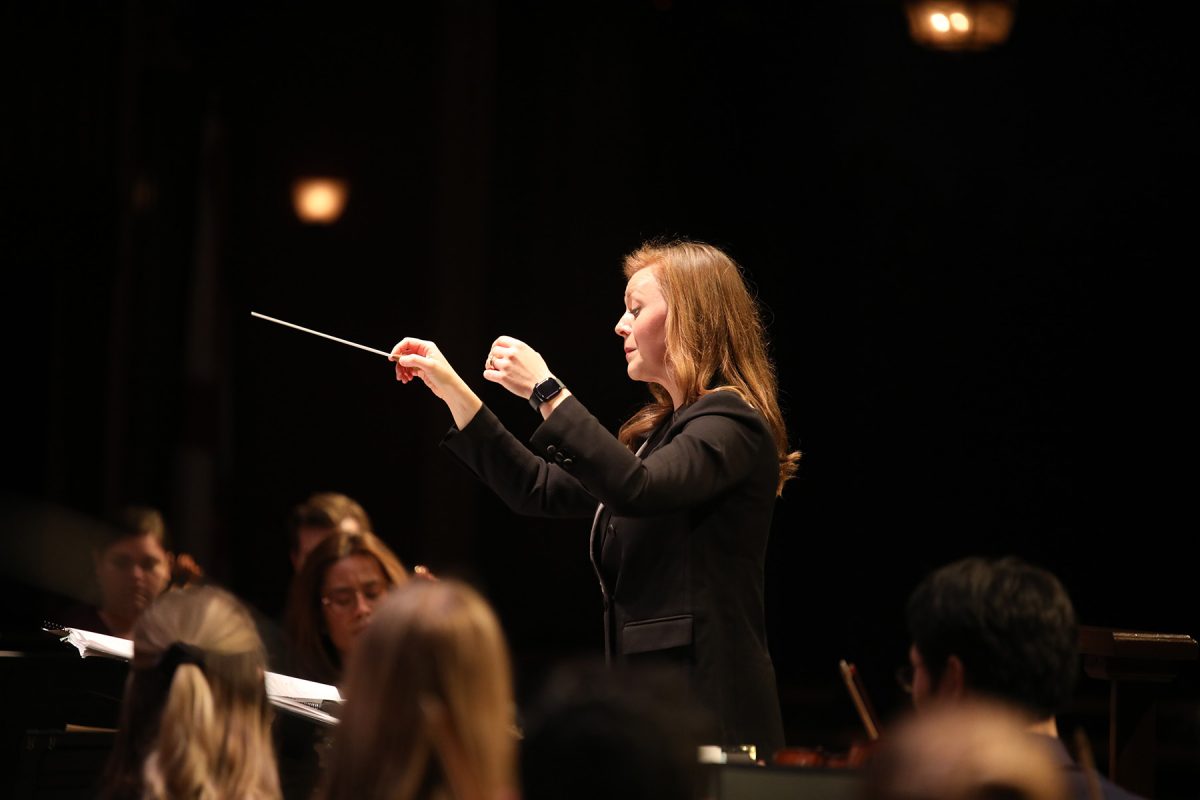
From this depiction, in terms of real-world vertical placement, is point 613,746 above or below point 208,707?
below

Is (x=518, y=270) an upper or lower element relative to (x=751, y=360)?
upper

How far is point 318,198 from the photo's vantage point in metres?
5.81

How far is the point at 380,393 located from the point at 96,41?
157 centimetres

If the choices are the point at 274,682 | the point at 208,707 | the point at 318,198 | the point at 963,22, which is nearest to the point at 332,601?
the point at 274,682

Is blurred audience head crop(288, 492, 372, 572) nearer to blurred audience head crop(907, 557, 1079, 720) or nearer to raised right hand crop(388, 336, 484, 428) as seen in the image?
raised right hand crop(388, 336, 484, 428)

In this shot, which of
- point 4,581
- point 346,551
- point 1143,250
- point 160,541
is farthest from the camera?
→ point 4,581

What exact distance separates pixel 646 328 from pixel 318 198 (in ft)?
11.5

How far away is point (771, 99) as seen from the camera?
545cm

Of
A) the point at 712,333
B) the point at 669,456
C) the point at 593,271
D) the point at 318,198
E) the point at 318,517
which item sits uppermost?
the point at 318,198

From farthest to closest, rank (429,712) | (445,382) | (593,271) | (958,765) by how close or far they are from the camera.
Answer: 1. (593,271)
2. (445,382)
3. (429,712)
4. (958,765)

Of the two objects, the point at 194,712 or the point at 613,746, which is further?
the point at 194,712

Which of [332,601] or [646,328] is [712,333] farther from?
[332,601]

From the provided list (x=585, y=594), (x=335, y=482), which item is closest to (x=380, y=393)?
(x=335, y=482)

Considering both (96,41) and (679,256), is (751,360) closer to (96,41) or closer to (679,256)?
(679,256)
